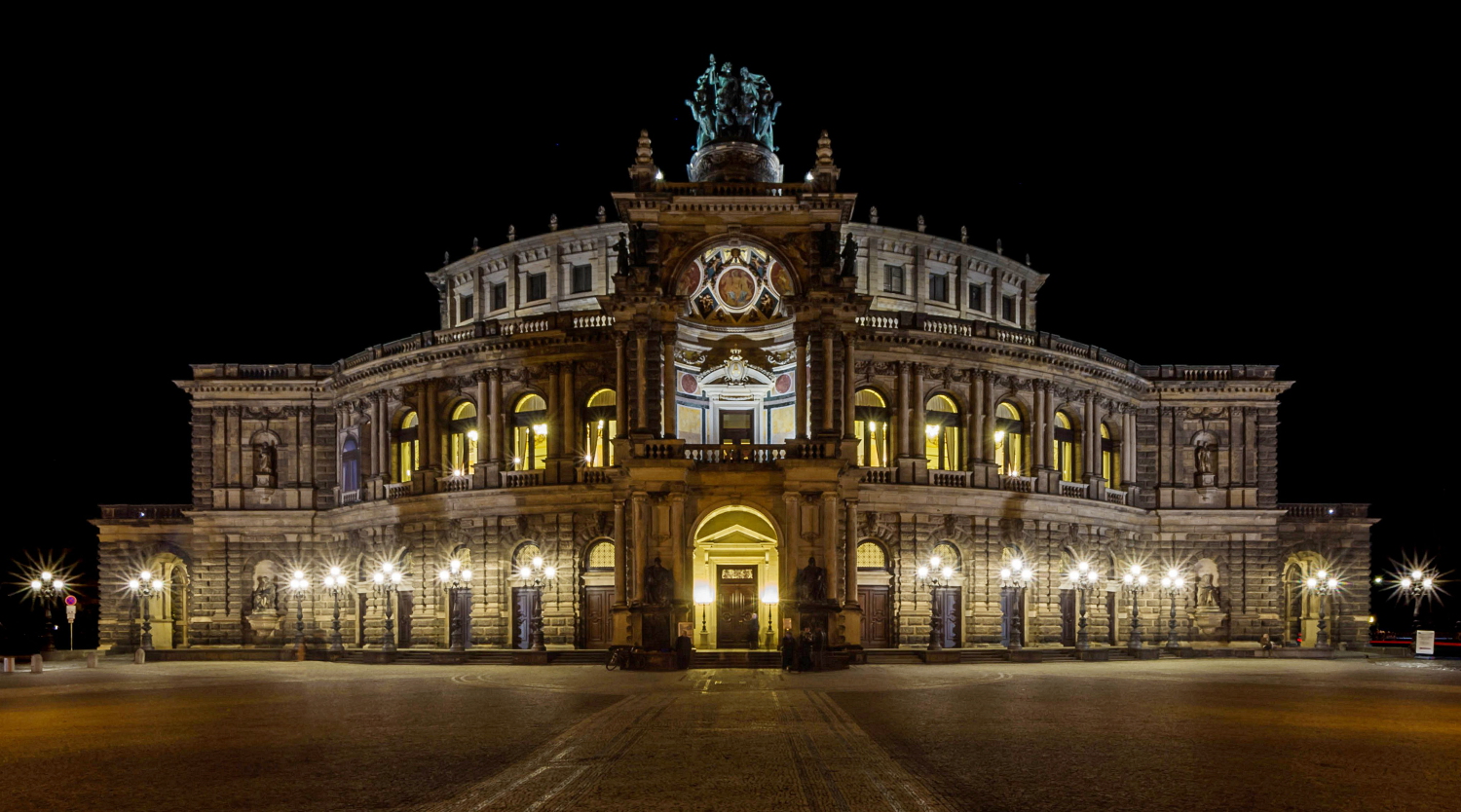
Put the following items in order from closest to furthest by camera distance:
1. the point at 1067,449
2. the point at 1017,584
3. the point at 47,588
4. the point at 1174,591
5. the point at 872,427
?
1. the point at 872,427
2. the point at 1017,584
3. the point at 1174,591
4. the point at 1067,449
5. the point at 47,588

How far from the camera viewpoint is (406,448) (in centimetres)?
6594

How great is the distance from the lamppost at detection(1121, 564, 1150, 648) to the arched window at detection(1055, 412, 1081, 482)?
5.53 metres

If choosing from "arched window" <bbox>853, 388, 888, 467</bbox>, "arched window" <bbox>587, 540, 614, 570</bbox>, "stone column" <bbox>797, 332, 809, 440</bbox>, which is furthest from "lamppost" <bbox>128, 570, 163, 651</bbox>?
"arched window" <bbox>853, 388, 888, 467</bbox>

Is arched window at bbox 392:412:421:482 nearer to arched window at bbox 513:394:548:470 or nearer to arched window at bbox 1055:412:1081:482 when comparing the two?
arched window at bbox 513:394:548:470

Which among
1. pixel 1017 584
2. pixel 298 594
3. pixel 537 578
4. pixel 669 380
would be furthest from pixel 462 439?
pixel 1017 584

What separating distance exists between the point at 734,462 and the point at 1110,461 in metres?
26.2

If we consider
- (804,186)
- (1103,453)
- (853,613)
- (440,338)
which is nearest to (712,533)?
(853,613)

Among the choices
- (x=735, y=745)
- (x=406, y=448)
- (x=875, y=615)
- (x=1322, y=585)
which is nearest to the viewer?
(x=735, y=745)

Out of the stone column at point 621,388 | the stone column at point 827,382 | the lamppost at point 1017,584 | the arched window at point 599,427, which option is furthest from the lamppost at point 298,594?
the lamppost at point 1017,584

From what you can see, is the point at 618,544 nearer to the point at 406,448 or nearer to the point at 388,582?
the point at 388,582

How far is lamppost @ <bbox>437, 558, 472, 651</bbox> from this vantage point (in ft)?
200

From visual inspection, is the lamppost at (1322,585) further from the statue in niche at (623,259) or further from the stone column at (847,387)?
the statue in niche at (623,259)

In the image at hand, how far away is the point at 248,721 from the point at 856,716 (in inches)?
503

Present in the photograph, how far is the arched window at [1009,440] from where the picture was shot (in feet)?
206
